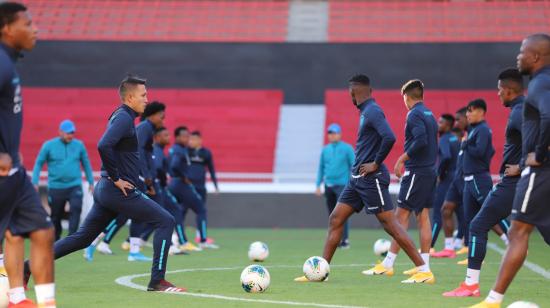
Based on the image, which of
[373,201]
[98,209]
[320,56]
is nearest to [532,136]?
[373,201]

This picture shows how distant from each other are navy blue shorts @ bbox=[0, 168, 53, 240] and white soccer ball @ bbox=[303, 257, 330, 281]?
4.18 m

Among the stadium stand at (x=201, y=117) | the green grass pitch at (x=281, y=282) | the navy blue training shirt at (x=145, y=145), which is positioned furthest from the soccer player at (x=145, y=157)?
the stadium stand at (x=201, y=117)

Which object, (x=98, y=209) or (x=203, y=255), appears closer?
(x=98, y=209)

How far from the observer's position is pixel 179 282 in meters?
11.0

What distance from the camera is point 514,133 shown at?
8.87 meters

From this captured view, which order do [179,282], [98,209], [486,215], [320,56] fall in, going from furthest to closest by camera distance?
[320,56], [179,282], [98,209], [486,215]

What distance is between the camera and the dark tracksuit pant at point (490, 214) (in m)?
9.03

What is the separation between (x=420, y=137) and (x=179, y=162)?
7365mm

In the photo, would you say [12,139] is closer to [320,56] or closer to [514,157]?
[514,157]

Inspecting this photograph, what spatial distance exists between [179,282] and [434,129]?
362 cm

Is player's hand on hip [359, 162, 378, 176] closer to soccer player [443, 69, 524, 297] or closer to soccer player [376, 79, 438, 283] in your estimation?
soccer player [376, 79, 438, 283]

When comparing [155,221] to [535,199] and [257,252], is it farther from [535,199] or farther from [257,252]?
[257,252]

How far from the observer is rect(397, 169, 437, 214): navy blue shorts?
1178 cm

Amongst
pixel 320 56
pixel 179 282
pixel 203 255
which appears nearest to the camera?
pixel 179 282
